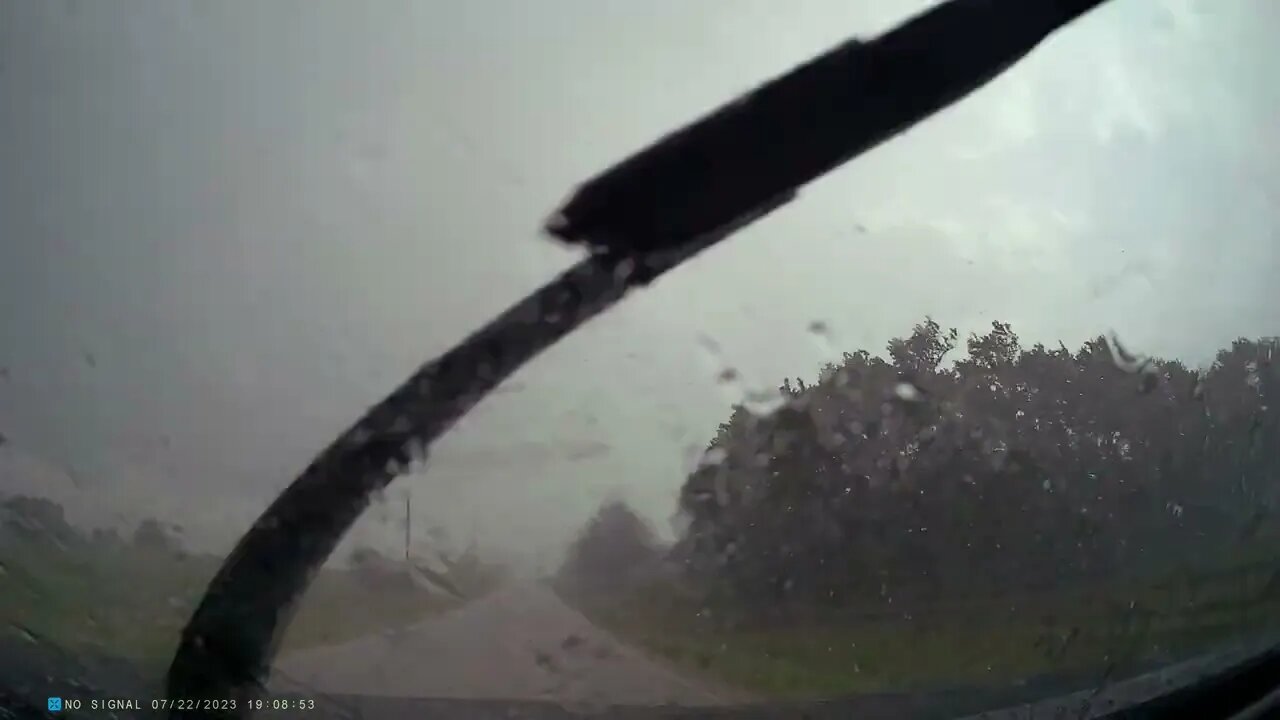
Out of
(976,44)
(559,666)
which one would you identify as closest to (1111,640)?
(559,666)

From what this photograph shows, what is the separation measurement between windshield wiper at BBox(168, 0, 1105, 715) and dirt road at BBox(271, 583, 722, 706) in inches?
13.3

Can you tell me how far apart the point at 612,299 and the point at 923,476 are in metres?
1.40

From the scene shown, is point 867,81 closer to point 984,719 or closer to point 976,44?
point 976,44

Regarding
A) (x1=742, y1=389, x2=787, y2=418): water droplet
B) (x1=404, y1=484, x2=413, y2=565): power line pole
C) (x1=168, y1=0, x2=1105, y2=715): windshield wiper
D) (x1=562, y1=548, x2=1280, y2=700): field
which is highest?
(x1=168, y1=0, x2=1105, y2=715): windshield wiper

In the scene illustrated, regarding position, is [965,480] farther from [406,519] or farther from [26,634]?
[26,634]

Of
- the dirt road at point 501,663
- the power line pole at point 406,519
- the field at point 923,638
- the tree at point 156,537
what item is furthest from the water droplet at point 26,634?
the field at point 923,638

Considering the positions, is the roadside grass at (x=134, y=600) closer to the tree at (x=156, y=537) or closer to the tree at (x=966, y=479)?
the tree at (x=156, y=537)

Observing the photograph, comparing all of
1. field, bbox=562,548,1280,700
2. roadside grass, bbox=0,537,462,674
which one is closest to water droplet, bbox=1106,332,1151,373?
field, bbox=562,548,1280,700

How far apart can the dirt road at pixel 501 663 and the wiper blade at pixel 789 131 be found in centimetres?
137

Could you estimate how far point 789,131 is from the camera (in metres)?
3.80

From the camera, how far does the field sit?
349cm

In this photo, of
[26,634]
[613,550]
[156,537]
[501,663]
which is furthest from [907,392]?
[26,634]

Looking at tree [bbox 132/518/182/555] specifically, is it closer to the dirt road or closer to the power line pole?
the dirt road

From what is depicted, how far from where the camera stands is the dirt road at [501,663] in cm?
331
